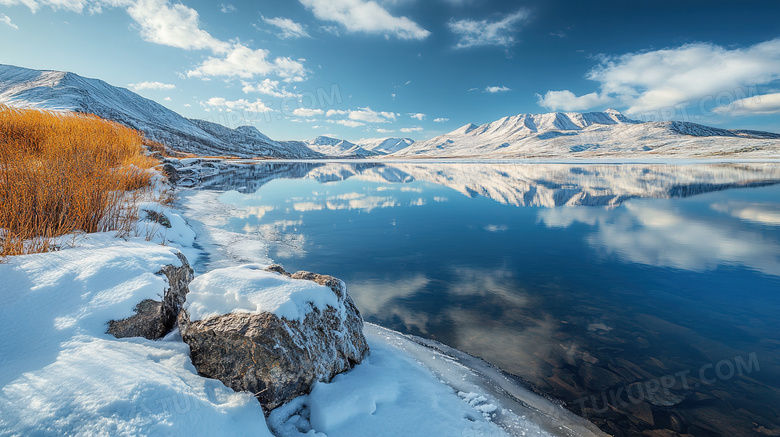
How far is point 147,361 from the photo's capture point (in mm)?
3129

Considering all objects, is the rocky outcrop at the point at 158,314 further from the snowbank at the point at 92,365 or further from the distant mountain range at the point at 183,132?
the distant mountain range at the point at 183,132

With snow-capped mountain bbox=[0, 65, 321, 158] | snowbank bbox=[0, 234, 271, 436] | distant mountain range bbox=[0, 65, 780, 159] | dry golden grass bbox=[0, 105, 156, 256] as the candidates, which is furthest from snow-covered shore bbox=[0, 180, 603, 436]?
snow-capped mountain bbox=[0, 65, 321, 158]

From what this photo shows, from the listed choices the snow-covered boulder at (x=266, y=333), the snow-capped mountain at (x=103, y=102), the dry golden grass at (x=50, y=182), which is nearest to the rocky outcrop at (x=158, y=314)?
the snow-covered boulder at (x=266, y=333)

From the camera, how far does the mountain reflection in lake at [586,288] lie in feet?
15.1

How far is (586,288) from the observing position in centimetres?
798

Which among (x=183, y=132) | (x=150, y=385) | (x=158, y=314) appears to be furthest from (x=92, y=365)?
(x=183, y=132)

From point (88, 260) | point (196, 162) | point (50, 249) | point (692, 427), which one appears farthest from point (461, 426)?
point (196, 162)

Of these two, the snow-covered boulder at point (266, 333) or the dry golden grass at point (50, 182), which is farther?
the dry golden grass at point (50, 182)

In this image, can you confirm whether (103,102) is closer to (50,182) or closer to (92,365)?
(50,182)

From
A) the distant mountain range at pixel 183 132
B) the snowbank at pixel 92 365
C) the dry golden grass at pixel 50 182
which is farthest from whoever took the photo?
A: the distant mountain range at pixel 183 132

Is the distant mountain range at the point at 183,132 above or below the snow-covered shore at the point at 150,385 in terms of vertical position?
above

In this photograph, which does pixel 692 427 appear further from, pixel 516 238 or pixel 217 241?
pixel 217 241

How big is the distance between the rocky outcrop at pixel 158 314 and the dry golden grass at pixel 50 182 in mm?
1853

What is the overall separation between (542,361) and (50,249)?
24.9 feet
